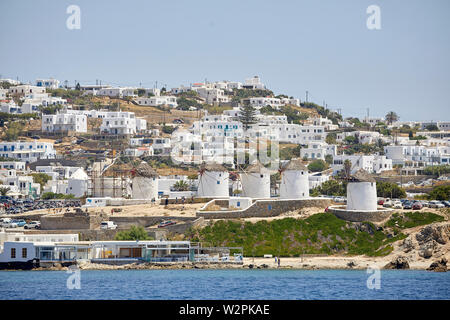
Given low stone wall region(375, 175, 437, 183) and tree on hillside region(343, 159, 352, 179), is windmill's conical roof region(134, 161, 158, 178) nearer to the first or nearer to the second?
tree on hillside region(343, 159, 352, 179)

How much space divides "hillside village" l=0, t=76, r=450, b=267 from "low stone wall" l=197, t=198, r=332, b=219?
0.26ft

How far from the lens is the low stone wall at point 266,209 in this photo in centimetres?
6938

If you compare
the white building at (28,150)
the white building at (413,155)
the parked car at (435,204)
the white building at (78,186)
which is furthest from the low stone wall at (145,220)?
the white building at (413,155)

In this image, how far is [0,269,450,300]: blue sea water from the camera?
49.4 m

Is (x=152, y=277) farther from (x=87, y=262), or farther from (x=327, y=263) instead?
(x=327, y=263)

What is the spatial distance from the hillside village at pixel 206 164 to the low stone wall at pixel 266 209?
0.26 ft

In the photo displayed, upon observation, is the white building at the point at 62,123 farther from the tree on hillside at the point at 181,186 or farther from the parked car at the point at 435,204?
the parked car at the point at 435,204

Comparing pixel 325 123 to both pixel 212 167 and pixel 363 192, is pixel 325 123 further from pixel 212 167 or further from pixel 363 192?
pixel 363 192

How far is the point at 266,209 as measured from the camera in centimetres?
6994

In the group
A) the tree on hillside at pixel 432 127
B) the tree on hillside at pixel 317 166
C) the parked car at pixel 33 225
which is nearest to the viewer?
the parked car at pixel 33 225

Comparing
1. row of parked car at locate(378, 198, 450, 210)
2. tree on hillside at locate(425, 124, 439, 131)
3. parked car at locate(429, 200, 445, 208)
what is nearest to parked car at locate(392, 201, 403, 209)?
row of parked car at locate(378, 198, 450, 210)

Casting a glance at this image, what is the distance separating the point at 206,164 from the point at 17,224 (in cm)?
1661
